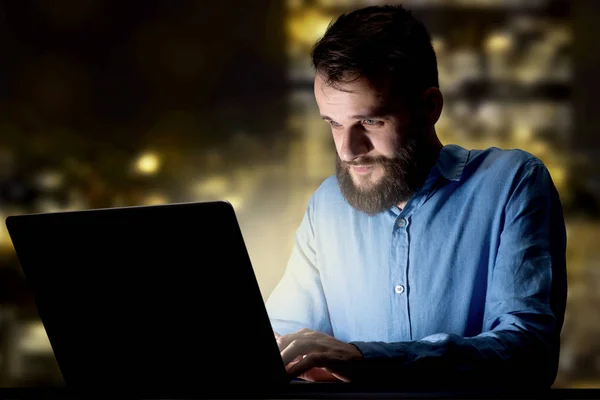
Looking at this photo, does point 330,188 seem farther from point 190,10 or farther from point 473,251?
point 190,10

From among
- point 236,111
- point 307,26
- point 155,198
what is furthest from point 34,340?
point 307,26

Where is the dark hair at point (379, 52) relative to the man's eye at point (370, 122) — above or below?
above

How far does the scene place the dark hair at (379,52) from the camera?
158 cm

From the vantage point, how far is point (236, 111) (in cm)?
278

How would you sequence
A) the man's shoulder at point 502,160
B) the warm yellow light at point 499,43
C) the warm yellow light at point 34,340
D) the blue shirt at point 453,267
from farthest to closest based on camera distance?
the warm yellow light at point 34,340, the warm yellow light at point 499,43, the man's shoulder at point 502,160, the blue shirt at point 453,267

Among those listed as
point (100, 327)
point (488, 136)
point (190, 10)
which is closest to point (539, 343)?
point (100, 327)

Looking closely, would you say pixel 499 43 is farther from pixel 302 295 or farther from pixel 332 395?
pixel 332 395

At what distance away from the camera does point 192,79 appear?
9.29 feet

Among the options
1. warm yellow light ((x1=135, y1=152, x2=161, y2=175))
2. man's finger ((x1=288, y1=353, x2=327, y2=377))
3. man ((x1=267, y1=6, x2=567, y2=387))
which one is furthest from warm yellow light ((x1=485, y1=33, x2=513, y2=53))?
man's finger ((x1=288, y1=353, x2=327, y2=377))

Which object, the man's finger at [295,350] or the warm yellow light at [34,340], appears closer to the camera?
the man's finger at [295,350]

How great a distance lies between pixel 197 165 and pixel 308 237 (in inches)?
44.8

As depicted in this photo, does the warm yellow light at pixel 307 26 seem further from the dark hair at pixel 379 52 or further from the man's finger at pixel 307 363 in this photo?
the man's finger at pixel 307 363


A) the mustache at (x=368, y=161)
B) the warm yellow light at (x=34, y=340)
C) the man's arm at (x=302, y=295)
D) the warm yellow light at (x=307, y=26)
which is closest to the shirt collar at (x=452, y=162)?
the mustache at (x=368, y=161)

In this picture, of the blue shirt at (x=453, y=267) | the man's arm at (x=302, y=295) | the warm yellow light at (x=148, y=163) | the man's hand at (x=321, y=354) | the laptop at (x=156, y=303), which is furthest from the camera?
the warm yellow light at (x=148, y=163)
